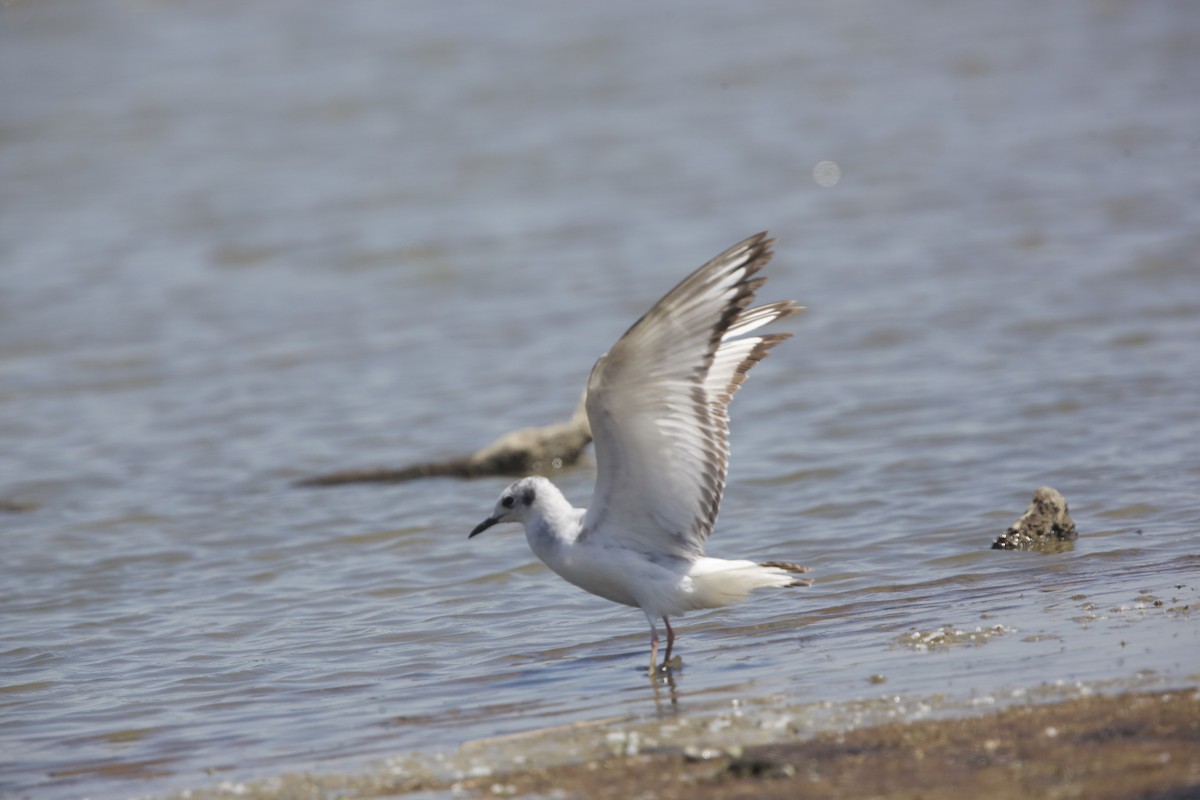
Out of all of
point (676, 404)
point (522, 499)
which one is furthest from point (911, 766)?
point (522, 499)

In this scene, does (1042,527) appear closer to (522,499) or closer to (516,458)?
(522,499)

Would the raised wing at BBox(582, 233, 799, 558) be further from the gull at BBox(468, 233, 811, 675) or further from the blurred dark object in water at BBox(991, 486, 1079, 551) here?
the blurred dark object in water at BBox(991, 486, 1079, 551)

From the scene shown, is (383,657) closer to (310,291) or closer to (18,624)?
(18,624)

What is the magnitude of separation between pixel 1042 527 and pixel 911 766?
111 inches

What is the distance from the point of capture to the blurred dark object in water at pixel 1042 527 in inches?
274

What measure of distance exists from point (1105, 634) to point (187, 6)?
24896mm

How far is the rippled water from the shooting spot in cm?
612

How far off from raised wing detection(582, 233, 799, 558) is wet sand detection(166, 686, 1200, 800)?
1185 millimetres

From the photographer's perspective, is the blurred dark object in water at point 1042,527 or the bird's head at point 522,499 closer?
the bird's head at point 522,499

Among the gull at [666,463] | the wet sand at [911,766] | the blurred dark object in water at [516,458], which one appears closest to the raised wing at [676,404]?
the gull at [666,463]

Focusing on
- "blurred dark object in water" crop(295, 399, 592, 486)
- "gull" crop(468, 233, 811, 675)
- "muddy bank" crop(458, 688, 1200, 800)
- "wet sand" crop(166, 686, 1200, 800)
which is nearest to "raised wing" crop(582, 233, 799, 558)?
"gull" crop(468, 233, 811, 675)

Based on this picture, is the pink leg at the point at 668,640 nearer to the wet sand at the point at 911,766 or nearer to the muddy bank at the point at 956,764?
the wet sand at the point at 911,766

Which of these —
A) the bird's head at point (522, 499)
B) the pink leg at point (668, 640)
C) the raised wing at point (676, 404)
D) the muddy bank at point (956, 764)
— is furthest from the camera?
the bird's head at point (522, 499)

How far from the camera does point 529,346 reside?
1252 cm
